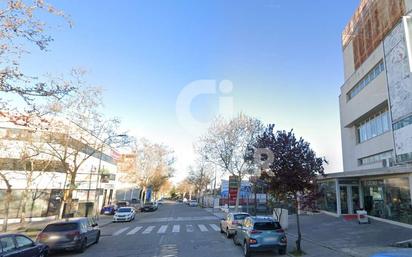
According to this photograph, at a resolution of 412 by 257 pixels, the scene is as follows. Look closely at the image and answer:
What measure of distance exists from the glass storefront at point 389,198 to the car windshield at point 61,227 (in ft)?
62.8

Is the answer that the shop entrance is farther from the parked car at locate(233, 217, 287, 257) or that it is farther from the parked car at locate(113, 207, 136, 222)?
the parked car at locate(113, 207, 136, 222)

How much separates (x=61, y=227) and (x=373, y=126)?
27.5m

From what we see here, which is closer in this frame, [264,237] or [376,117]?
[264,237]

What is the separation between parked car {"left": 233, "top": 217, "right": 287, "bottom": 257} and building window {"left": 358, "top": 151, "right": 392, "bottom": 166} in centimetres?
1841

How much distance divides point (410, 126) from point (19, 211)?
34071 millimetres

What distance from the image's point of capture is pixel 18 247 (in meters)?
9.87

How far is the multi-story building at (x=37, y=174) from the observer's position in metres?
24.0

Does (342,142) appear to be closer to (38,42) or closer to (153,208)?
(153,208)

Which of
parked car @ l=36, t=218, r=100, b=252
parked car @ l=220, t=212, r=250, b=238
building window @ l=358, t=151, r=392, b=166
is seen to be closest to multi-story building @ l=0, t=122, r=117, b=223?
parked car @ l=36, t=218, r=100, b=252

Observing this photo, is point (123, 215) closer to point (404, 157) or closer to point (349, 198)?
point (349, 198)

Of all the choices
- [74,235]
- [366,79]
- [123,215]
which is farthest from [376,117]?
[74,235]

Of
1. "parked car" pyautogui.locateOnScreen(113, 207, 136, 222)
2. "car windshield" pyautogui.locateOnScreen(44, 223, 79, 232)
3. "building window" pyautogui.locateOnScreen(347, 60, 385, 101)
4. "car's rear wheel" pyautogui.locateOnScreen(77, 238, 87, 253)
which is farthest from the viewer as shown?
"parked car" pyautogui.locateOnScreen(113, 207, 136, 222)

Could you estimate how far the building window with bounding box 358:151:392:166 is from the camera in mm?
26870

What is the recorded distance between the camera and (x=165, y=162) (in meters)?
67.1
